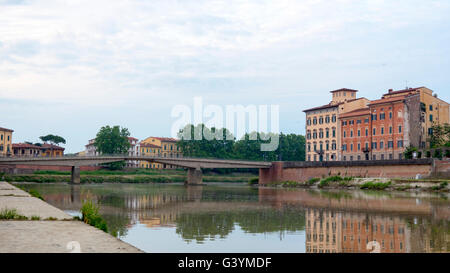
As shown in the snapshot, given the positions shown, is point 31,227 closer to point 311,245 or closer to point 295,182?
point 311,245

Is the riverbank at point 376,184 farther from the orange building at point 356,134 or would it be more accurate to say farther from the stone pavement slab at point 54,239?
the stone pavement slab at point 54,239

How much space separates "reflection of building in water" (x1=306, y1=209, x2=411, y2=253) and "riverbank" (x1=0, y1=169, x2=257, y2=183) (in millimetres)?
60221

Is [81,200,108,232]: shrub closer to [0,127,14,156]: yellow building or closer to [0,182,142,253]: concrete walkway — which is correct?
[0,182,142,253]: concrete walkway

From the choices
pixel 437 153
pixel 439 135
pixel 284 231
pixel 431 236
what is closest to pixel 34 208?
pixel 284 231

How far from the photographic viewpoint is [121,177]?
284ft

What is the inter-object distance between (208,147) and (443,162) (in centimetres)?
7405

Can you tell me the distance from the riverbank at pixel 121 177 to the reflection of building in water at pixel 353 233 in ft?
198

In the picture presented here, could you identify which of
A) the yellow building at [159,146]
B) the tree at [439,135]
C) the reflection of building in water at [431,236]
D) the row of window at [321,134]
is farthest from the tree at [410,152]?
the yellow building at [159,146]

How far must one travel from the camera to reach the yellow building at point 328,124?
79.1 metres

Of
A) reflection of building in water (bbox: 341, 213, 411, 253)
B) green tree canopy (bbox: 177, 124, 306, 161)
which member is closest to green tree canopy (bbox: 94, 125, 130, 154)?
green tree canopy (bbox: 177, 124, 306, 161)

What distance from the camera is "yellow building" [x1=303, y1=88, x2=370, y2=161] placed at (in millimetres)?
79062

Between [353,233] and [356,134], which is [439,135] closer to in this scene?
[356,134]

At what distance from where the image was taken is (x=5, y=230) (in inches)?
528
